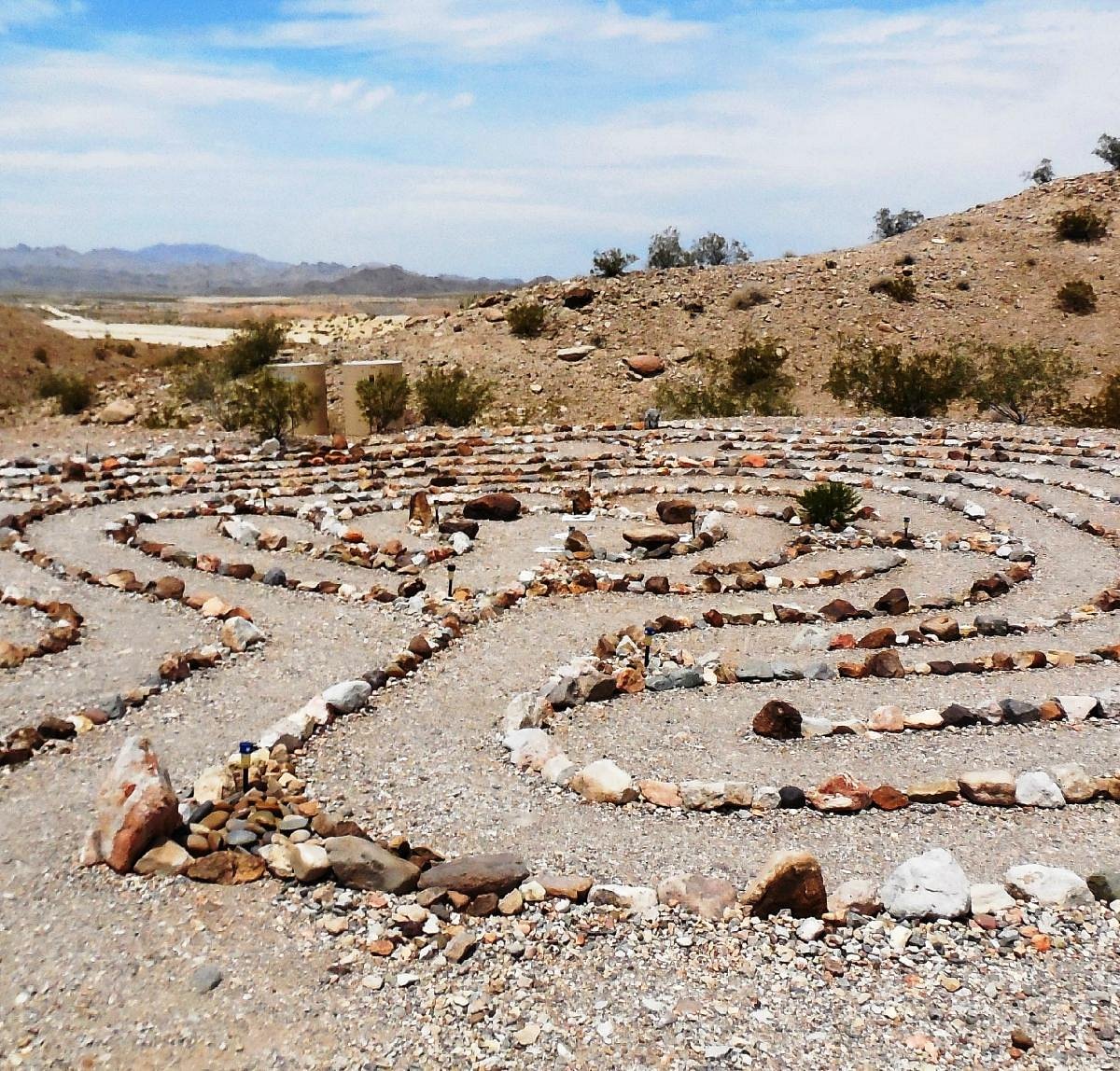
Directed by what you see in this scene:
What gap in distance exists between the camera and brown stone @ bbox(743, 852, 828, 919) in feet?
16.3

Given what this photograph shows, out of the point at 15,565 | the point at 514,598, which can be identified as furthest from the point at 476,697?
the point at 15,565

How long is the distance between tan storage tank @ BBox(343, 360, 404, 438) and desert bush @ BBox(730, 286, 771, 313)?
1394 cm

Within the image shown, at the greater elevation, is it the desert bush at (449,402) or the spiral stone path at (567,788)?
the desert bush at (449,402)

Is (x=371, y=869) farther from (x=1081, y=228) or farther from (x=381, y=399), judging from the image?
(x=1081, y=228)

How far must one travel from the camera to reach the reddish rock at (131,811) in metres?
5.46

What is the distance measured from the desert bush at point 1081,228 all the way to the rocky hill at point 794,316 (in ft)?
1.22

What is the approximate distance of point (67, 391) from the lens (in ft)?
89.0

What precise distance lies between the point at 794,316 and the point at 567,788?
28070 mm

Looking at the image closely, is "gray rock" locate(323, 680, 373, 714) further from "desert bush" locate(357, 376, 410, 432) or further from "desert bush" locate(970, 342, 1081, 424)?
"desert bush" locate(970, 342, 1081, 424)

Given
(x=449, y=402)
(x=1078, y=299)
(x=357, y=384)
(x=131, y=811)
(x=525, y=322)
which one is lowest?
Result: (x=131, y=811)

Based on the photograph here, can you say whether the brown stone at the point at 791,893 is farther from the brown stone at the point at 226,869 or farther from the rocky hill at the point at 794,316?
the rocky hill at the point at 794,316

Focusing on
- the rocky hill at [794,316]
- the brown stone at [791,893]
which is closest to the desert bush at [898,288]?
the rocky hill at [794,316]

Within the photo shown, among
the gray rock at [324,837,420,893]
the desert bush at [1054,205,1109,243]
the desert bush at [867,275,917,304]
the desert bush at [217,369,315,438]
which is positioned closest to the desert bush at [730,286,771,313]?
the desert bush at [867,275,917,304]

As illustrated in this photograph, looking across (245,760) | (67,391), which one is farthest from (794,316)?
(245,760)
